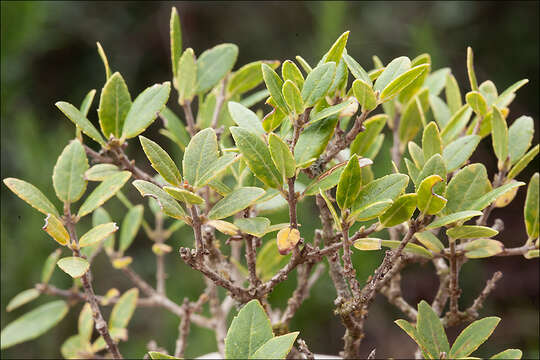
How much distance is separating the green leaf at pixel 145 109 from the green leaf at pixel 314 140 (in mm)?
146

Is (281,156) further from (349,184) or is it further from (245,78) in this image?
(245,78)

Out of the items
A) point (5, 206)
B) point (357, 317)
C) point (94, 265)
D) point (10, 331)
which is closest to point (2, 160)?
point (5, 206)

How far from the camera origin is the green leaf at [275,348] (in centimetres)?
37

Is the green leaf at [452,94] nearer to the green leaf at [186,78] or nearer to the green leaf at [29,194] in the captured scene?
the green leaf at [186,78]

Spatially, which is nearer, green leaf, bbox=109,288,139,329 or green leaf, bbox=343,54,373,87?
green leaf, bbox=343,54,373,87

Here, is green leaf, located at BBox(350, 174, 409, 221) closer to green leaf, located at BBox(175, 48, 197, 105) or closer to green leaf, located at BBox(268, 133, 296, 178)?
green leaf, located at BBox(268, 133, 296, 178)

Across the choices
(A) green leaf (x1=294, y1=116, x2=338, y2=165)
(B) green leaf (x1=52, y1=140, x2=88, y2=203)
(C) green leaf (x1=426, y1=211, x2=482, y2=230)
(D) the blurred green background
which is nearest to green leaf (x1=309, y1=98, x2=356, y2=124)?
(A) green leaf (x1=294, y1=116, x2=338, y2=165)

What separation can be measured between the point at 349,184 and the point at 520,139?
0.83ft

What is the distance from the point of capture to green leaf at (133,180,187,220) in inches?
15.6

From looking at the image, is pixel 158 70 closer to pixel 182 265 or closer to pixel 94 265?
pixel 94 265

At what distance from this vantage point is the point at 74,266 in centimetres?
46

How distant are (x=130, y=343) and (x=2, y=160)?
0.78 meters

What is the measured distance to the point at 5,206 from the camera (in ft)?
5.80

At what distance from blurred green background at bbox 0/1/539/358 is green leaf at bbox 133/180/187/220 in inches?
28.9
